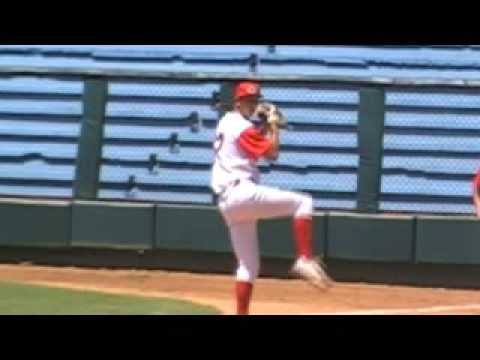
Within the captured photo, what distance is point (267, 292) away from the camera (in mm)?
12000

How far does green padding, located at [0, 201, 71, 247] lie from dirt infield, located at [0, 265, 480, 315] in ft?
1.05

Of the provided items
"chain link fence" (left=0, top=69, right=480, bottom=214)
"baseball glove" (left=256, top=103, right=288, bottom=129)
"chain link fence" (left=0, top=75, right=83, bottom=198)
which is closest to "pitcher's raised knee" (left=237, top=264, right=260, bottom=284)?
"baseball glove" (left=256, top=103, right=288, bottom=129)

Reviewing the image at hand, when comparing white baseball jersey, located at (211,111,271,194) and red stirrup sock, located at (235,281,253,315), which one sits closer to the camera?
white baseball jersey, located at (211,111,271,194)

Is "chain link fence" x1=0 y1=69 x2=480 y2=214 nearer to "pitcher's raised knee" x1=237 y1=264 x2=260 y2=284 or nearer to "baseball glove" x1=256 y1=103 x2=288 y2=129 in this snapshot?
"baseball glove" x1=256 y1=103 x2=288 y2=129

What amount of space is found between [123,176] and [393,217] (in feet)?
11.2

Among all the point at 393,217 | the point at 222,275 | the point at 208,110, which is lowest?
the point at 222,275

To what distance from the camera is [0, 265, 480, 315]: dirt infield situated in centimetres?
1052

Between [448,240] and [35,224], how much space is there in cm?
474

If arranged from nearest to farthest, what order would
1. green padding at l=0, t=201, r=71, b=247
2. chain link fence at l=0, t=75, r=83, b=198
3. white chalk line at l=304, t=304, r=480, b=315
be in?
1. white chalk line at l=304, t=304, r=480, b=315
2. green padding at l=0, t=201, r=71, b=247
3. chain link fence at l=0, t=75, r=83, b=198

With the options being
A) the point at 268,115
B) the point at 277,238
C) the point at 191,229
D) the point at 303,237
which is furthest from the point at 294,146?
the point at 303,237
